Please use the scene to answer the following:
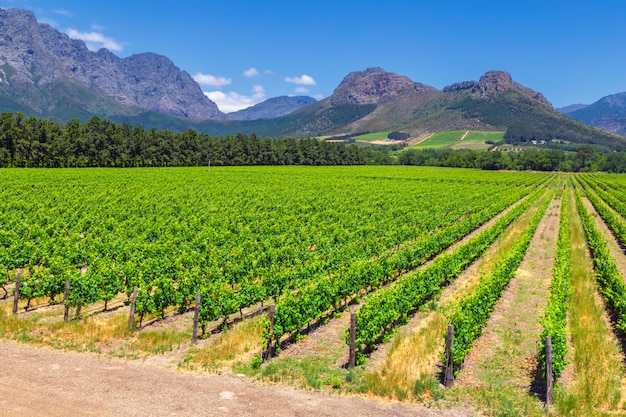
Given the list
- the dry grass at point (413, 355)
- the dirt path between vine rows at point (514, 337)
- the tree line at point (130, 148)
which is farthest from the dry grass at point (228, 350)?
the tree line at point (130, 148)

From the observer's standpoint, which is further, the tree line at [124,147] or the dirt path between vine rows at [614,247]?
the tree line at [124,147]

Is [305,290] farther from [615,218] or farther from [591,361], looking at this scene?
[615,218]

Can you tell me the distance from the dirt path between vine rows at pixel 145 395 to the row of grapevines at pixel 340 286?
8.42 feet

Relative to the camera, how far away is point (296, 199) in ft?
180

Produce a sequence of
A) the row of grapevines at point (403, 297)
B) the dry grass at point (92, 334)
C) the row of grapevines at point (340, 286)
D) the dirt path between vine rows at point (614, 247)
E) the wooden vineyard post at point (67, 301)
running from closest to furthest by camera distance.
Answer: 1. the dry grass at point (92, 334)
2. the row of grapevines at point (403, 297)
3. the row of grapevines at point (340, 286)
4. the wooden vineyard post at point (67, 301)
5. the dirt path between vine rows at point (614, 247)

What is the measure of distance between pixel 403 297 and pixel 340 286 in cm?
269

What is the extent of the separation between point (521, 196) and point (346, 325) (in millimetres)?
66596

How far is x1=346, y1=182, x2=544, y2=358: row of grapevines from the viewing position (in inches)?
566

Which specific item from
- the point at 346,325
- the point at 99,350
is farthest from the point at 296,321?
the point at 99,350

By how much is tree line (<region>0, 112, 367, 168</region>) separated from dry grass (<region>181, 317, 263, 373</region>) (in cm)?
10722

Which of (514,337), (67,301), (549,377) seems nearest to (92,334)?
(67,301)

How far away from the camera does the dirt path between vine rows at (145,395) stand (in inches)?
411

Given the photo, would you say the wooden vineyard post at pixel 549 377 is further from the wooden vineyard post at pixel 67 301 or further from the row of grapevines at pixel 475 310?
the wooden vineyard post at pixel 67 301

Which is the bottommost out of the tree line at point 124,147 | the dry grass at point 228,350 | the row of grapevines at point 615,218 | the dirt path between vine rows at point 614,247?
the dry grass at point 228,350
